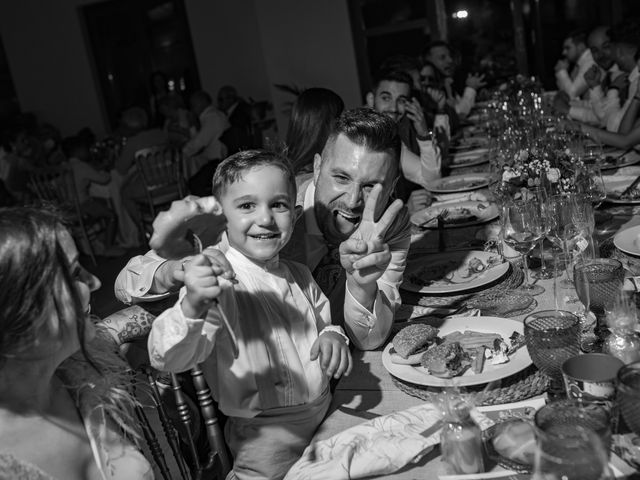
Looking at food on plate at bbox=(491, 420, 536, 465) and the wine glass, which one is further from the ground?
the wine glass

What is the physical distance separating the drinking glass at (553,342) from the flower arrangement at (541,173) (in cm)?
105

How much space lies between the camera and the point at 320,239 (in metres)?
1.92

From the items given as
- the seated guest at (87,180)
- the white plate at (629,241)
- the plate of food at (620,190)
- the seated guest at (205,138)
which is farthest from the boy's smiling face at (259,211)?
the seated guest at (87,180)

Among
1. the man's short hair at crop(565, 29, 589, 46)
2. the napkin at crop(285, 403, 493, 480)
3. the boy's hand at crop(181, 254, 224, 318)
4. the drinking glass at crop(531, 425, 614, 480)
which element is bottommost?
the napkin at crop(285, 403, 493, 480)

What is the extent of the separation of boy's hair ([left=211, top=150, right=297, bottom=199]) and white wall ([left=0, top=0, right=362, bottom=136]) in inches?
242

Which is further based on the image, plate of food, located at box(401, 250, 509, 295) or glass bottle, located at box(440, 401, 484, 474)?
plate of food, located at box(401, 250, 509, 295)

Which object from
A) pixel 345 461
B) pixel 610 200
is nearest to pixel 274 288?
pixel 345 461

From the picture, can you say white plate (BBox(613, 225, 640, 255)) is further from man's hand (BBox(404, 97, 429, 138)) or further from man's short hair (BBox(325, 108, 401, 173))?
man's hand (BBox(404, 97, 429, 138))

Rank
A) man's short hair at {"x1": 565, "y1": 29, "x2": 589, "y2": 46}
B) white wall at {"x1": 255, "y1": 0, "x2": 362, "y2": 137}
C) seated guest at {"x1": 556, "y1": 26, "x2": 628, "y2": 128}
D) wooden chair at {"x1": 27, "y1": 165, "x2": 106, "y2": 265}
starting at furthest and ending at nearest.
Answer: white wall at {"x1": 255, "y1": 0, "x2": 362, "y2": 137}
man's short hair at {"x1": 565, "y1": 29, "x2": 589, "y2": 46}
wooden chair at {"x1": 27, "y1": 165, "x2": 106, "y2": 265}
seated guest at {"x1": 556, "y1": 26, "x2": 628, "y2": 128}

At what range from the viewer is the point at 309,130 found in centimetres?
250

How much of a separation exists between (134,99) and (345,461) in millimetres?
8646

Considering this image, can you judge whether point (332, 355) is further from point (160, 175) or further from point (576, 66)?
point (576, 66)

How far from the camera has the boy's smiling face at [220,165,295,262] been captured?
4.46 ft

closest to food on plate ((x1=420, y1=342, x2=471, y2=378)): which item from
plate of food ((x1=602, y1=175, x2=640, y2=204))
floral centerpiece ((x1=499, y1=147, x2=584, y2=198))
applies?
floral centerpiece ((x1=499, y1=147, x2=584, y2=198))
